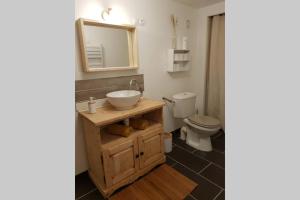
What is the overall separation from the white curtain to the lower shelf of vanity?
1357 millimetres

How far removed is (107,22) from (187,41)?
54.0 inches

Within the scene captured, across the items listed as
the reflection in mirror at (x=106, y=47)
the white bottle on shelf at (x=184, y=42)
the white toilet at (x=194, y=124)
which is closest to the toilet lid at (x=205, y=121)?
the white toilet at (x=194, y=124)

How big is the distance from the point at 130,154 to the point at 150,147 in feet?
0.89

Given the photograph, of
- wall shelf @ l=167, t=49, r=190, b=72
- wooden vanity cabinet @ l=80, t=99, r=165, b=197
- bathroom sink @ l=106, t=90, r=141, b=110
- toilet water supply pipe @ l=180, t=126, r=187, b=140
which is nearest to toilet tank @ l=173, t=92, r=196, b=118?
toilet water supply pipe @ l=180, t=126, r=187, b=140

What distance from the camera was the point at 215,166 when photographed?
192 cm

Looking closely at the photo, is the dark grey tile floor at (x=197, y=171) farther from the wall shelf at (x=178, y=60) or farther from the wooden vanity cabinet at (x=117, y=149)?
the wall shelf at (x=178, y=60)

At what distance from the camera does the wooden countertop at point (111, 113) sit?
1.39 metres

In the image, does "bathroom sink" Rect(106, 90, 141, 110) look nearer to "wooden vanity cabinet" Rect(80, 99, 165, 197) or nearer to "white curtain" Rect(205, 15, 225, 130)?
"wooden vanity cabinet" Rect(80, 99, 165, 197)

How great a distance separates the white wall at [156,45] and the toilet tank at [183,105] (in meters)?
0.20

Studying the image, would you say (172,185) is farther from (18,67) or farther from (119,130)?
(18,67)

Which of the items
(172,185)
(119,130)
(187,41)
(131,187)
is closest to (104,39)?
(119,130)

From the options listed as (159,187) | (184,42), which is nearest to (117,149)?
(159,187)

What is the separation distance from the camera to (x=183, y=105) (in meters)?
2.33

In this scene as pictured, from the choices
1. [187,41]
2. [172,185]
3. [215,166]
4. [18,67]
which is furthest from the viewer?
[187,41]
